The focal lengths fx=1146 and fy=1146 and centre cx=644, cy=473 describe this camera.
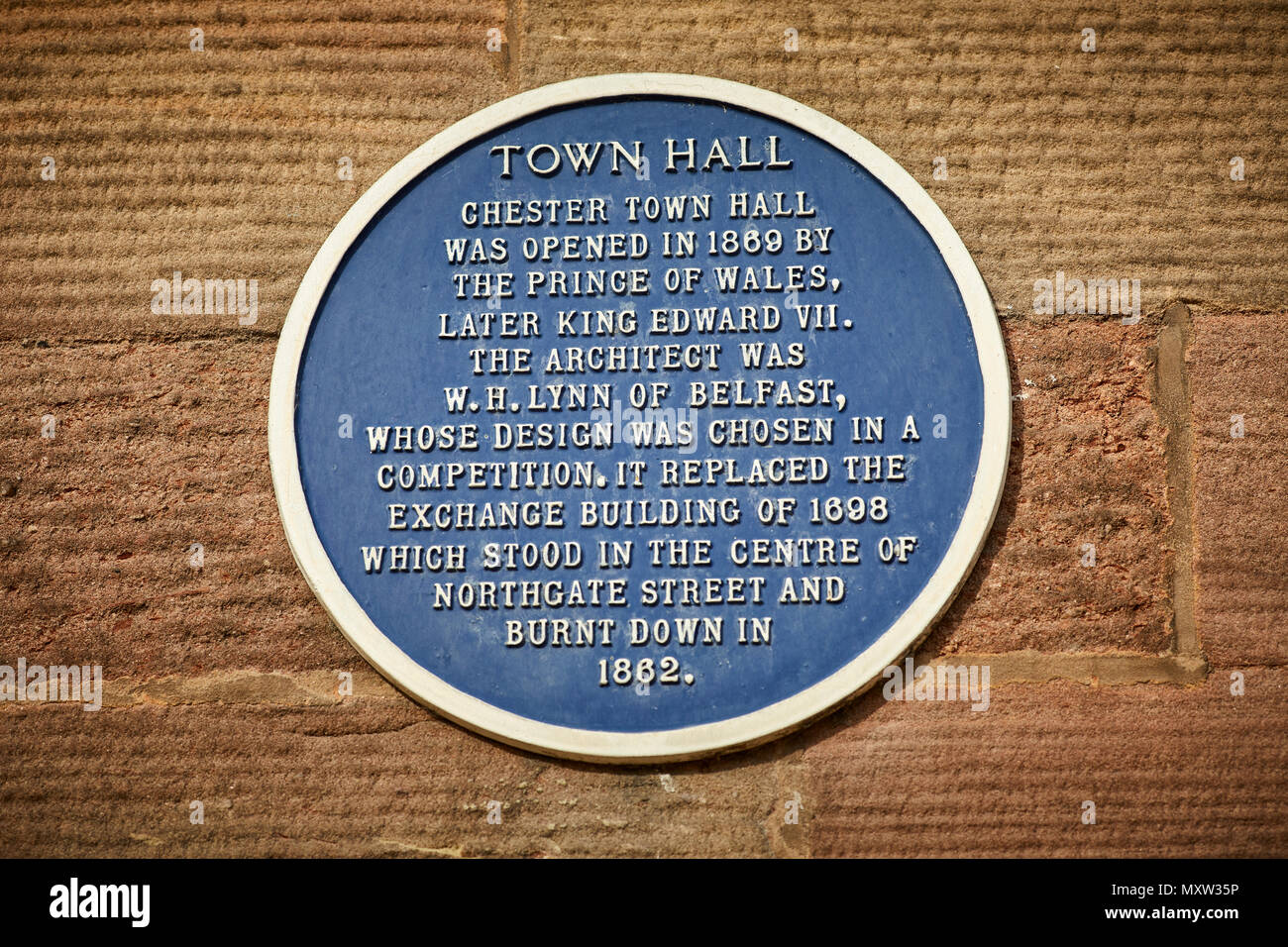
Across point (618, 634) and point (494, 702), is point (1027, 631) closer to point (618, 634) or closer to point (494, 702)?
point (618, 634)

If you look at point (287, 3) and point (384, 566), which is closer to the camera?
point (384, 566)

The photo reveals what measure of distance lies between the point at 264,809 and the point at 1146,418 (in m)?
2.60

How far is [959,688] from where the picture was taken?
118 inches

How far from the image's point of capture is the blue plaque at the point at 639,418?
297cm

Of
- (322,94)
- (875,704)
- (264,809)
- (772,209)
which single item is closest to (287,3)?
(322,94)

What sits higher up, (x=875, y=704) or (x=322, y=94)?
(x=322, y=94)

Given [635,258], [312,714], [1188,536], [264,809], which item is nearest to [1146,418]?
[1188,536]

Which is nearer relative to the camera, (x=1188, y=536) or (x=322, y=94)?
(x=1188, y=536)

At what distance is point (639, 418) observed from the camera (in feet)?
10.1

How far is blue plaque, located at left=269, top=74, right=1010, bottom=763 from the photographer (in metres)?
2.97

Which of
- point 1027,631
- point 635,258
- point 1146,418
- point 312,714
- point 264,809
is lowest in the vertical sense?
point 264,809

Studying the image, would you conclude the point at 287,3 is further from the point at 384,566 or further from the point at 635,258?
the point at 384,566

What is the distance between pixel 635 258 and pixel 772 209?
1.33 ft

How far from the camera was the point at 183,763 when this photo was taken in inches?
122
